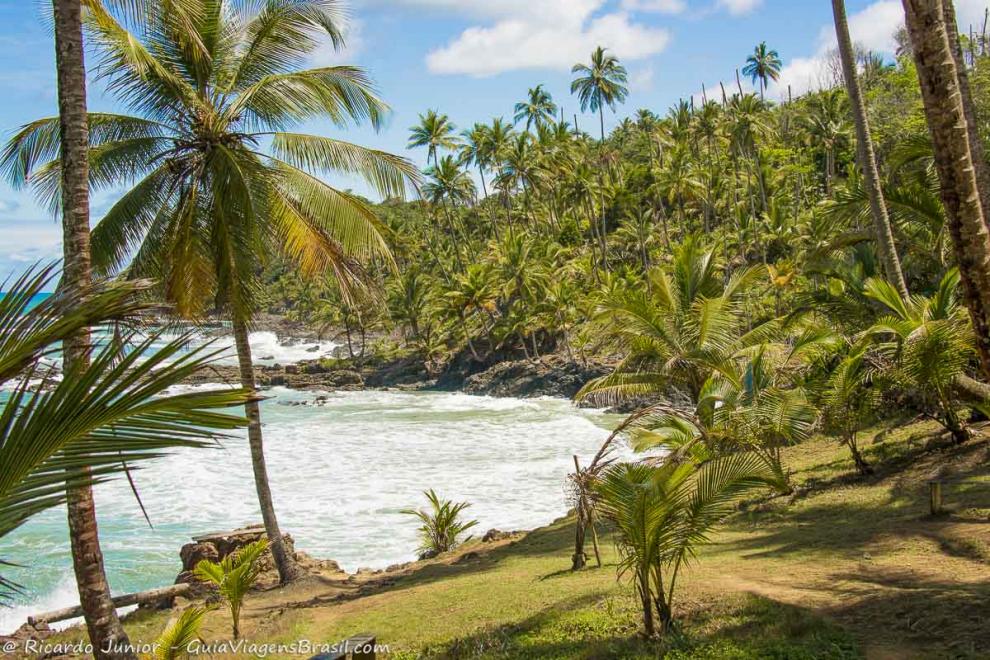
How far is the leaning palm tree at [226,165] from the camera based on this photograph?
9.52m

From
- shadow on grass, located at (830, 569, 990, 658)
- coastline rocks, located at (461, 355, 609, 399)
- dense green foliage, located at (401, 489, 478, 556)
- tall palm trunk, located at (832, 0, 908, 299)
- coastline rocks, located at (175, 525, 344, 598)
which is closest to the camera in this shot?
shadow on grass, located at (830, 569, 990, 658)

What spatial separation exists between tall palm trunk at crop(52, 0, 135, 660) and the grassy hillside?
2611 mm

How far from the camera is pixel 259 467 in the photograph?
11.0 metres

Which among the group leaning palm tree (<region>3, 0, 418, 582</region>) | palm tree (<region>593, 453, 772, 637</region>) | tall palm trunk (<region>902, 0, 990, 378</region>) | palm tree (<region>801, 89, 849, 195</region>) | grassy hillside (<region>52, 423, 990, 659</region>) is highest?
palm tree (<region>801, 89, 849, 195</region>)

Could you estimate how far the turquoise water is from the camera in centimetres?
1520

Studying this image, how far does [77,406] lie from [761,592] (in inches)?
240

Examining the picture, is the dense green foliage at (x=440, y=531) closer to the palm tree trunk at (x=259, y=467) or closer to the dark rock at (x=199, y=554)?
the palm tree trunk at (x=259, y=467)

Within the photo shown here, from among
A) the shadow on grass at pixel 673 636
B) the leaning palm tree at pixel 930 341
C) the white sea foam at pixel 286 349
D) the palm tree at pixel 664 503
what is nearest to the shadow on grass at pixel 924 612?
the shadow on grass at pixel 673 636

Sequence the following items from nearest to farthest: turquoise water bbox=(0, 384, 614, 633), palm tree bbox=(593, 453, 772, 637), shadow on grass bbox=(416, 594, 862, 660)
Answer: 1. shadow on grass bbox=(416, 594, 862, 660)
2. palm tree bbox=(593, 453, 772, 637)
3. turquoise water bbox=(0, 384, 614, 633)

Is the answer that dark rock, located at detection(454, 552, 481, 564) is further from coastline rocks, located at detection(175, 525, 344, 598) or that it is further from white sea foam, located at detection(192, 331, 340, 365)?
white sea foam, located at detection(192, 331, 340, 365)

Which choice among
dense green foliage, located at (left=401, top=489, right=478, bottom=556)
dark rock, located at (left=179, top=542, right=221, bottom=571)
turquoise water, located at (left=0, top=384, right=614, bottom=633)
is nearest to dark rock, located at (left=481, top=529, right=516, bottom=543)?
dense green foliage, located at (left=401, top=489, right=478, bottom=556)

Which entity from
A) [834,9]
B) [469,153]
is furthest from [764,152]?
[834,9]

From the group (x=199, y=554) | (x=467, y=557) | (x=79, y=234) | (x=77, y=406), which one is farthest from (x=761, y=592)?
(x=199, y=554)

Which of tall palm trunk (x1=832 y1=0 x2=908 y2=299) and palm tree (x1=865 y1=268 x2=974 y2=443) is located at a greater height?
tall palm trunk (x1=832 y1=0 x2=908 y2=299)
